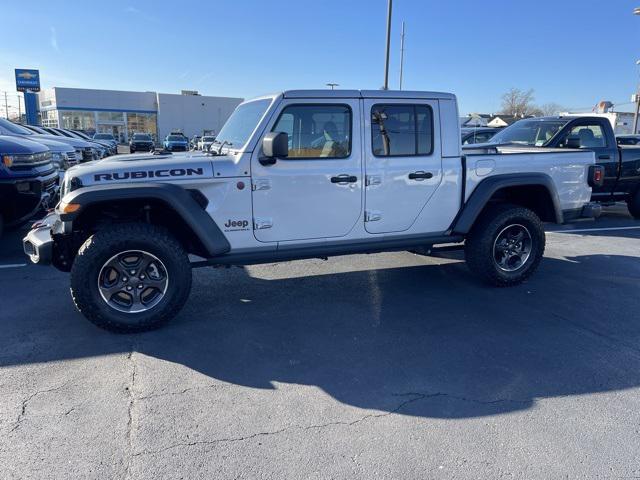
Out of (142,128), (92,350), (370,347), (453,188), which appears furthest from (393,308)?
(142,128)

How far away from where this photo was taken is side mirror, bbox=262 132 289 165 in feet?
12.3

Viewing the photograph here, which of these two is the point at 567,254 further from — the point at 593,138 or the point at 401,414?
the point at 401,414

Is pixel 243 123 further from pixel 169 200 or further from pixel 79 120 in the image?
pixel 79 120

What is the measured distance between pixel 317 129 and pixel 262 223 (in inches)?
39.0

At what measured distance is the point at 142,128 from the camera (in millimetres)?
54906

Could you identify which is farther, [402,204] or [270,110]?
[402,204]

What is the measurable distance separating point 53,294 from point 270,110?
289 centimetres

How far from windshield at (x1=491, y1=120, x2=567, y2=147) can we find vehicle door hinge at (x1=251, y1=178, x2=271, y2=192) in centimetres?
597

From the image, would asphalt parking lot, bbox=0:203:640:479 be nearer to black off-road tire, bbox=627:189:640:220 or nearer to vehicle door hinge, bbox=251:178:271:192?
vehicle door hinge, bbox=251:178:271:192

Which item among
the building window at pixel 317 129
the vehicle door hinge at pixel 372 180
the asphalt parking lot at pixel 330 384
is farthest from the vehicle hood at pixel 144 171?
the vehicle door hinge at pixel 372 180

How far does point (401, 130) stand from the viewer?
4480 mm

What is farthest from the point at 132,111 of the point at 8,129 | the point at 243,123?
the point at 243,123

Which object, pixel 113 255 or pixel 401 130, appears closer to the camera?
pixel 113 255

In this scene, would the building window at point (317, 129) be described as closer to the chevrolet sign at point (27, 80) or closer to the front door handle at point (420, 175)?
the front door handle at point (420, 175)
